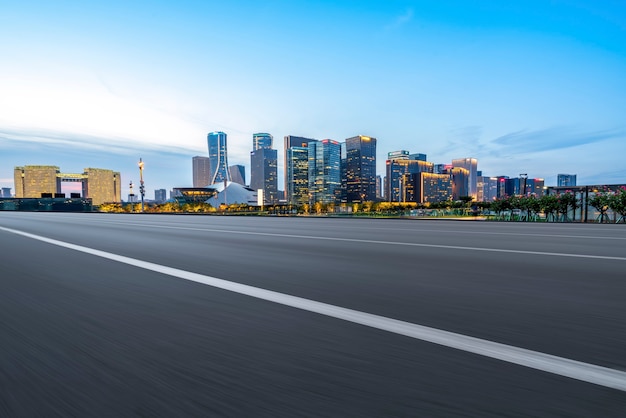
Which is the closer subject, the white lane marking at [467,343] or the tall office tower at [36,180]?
the white lane marking at [467,343]

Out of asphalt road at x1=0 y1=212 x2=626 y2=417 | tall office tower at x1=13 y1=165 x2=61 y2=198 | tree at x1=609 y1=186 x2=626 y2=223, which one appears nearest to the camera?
asphalt road at x1=0 y1=212 x2=626 y2=417

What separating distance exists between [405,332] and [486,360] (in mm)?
572

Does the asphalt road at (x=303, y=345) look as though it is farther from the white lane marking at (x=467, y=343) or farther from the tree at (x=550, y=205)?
the tree at (x=550, y=205)

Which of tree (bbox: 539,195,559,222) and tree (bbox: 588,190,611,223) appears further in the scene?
tree (bbox: 539,195,559,222)

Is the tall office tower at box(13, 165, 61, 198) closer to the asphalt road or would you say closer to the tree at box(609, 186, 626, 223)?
the asphalt road

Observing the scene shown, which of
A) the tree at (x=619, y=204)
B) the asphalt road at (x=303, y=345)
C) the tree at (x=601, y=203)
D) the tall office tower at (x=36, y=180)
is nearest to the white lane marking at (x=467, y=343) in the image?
the asphalt road at (x=303, y=345)

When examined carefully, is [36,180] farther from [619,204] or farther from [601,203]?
[619,204]

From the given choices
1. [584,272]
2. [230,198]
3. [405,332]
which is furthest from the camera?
[230,198]

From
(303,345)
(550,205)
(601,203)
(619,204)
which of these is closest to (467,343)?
(303,345)

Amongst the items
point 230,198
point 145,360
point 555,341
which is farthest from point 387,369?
point 230,198

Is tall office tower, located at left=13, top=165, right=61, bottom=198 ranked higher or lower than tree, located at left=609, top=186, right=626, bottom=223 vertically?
higher

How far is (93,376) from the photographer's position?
5.90 ft

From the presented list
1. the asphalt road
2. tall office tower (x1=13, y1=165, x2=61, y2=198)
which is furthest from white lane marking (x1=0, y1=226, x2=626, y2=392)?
tall office tower (x1=13, y1=165, x2=61, y2=198)

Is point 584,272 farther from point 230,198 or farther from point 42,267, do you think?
point 230,198
